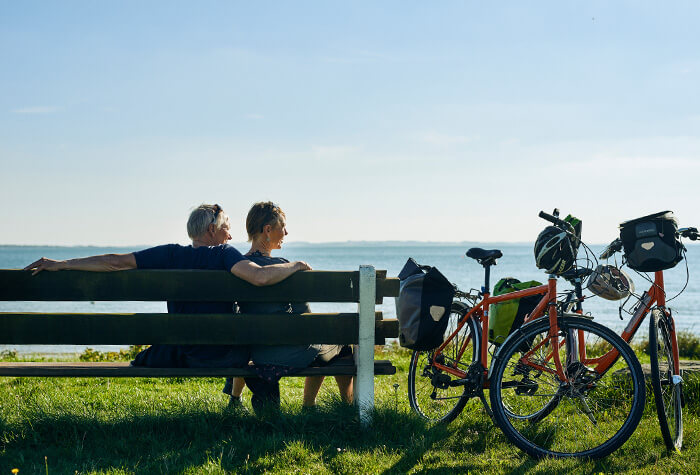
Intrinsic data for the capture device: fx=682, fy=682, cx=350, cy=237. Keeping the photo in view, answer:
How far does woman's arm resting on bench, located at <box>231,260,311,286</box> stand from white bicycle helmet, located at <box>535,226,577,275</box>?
63.1 inches

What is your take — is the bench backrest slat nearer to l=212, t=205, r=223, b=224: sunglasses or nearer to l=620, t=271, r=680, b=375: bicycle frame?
l=212, t=205, r=223, b=224: sunglasses

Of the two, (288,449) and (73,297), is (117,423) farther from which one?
Result: (288,449)

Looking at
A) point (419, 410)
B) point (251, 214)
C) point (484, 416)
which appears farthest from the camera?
point (419, 410)

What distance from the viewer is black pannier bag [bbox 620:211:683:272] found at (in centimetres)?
428

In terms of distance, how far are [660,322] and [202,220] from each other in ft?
10.3

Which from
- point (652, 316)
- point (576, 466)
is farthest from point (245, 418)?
point (652, 316)

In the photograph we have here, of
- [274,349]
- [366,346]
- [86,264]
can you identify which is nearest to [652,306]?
[366,346]

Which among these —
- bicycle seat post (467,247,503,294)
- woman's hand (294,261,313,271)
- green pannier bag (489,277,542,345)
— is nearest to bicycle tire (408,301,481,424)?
green pannier bag (489,277,542,345)

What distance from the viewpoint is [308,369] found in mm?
4383

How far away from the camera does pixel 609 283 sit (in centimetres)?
436

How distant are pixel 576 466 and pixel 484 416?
1116 millimetres

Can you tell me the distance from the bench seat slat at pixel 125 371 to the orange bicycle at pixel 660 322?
5.32 feet

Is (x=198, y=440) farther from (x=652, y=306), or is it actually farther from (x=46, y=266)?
(x=652, y=306)

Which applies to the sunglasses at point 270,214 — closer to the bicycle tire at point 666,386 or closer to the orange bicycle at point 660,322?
the orange bicycle at point 660,322
